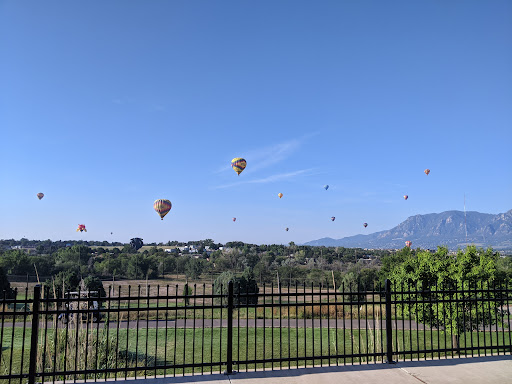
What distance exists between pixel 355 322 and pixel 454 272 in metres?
11.7

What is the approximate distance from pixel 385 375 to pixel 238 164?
158 feet

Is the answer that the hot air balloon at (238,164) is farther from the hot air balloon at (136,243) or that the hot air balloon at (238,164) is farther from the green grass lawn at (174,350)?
the hot air balloon at (136,243)

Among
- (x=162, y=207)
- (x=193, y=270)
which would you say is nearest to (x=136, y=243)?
(x=193, y=270)

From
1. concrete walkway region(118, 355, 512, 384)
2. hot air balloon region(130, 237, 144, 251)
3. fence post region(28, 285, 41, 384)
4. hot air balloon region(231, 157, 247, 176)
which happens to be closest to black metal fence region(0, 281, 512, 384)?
fence post region(28, 285, 41, 384)

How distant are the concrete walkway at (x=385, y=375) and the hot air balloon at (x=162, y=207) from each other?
54847 mm

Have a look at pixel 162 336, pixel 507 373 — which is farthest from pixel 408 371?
pixel 162 336

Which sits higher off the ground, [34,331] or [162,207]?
[162,207]

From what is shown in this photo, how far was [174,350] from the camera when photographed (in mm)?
8094

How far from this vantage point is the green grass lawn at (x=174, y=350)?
766 centimetres

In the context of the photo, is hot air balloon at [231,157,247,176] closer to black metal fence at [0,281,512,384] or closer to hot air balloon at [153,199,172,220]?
hot air balloon at [153,199,172,220]

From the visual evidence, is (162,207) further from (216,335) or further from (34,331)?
(34,331)

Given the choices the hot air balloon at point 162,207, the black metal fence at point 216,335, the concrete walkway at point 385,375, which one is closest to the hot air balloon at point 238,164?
the hot air balloon at point 162,207

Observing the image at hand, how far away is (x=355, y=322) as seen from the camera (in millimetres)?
27594

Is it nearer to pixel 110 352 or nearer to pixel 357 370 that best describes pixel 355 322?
pixel 110 352
